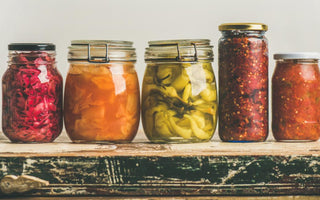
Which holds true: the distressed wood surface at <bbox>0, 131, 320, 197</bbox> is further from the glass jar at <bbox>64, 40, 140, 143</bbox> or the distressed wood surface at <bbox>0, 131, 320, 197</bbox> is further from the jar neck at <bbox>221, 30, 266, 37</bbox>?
the jar neck at <bbox>221, 30, 266, 37</bbox>

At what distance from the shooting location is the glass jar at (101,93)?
1161 mm

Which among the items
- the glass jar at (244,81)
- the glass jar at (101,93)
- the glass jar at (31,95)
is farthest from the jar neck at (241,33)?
the glass jar at (31,95)

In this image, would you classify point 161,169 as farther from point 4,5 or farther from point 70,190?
point 4,5

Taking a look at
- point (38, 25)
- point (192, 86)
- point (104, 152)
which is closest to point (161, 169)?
point (104, 152)

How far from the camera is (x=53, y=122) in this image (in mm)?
1208

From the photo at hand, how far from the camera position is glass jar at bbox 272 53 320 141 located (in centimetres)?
120

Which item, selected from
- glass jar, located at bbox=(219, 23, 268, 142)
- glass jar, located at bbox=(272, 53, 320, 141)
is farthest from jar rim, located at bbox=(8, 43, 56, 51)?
glass jar, located at bbox=(272, 53, 320, 141)

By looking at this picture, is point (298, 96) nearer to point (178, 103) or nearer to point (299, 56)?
point (299, 56)

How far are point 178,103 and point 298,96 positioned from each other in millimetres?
282

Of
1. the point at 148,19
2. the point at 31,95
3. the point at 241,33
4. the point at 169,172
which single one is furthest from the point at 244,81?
the point at 148,19

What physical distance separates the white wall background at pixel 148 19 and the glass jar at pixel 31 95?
1.61 ft

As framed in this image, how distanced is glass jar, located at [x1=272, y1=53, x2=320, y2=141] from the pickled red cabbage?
0.53 m

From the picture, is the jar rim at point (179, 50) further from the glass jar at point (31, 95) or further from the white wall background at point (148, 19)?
the white wall background at point (148, 19)

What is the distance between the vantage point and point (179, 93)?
45.8 inches
